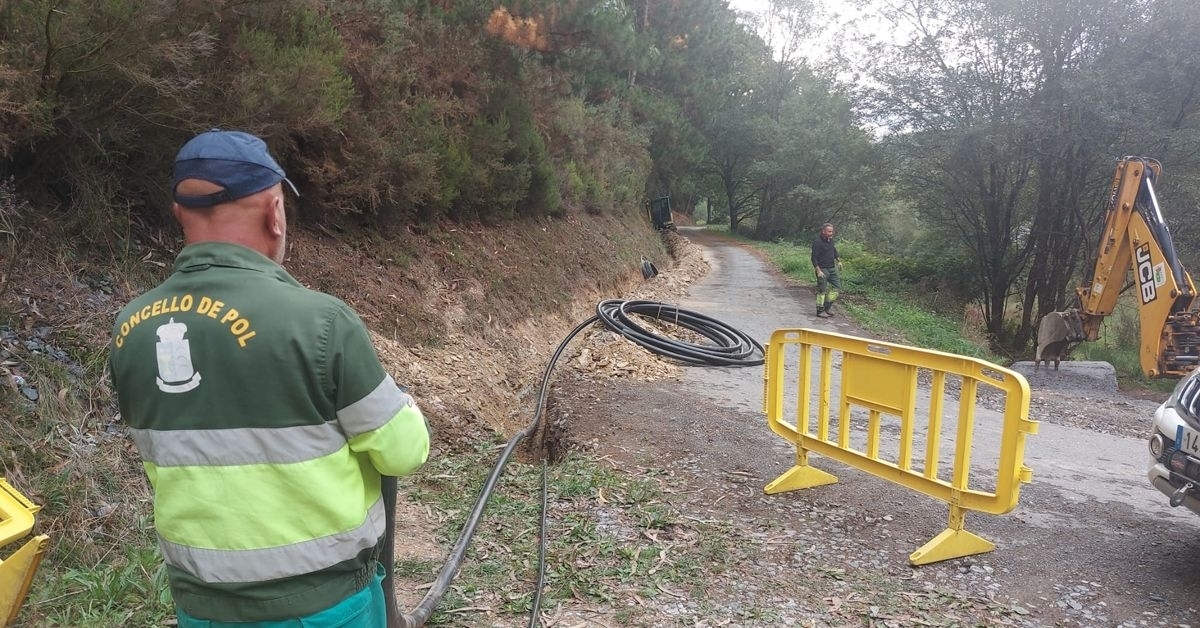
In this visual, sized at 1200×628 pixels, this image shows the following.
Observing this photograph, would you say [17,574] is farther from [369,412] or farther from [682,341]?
[682,341]

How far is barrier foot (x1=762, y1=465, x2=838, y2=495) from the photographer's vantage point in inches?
208

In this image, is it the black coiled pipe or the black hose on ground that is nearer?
the black hose on ground

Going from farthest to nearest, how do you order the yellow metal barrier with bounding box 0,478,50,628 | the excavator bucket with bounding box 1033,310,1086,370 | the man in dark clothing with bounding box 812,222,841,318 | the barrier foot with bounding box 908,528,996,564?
the man in dark clothing with bounding box 812,222,841,318 → the excavator bucket with bounding box 1033,310,1086,370 → the barrier foot with bounding box 908,528,996,564 → the yellow metal barrier with bounding box 0,478,50,628

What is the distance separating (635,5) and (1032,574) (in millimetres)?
26060

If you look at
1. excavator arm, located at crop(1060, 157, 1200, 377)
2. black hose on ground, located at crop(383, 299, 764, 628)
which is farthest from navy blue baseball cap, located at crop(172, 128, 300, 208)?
excavator arm, located at crop(1060, 157, 1200, 377)

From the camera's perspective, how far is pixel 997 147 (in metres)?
16.4

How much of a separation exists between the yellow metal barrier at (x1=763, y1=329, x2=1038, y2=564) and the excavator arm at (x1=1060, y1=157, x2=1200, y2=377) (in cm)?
648

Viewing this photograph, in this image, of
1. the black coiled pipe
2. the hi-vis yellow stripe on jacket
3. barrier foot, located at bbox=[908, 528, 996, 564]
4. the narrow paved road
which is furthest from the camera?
the black coiled pipe

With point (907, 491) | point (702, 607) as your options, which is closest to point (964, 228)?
point (907, 491)

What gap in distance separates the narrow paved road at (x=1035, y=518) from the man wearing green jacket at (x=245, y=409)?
3.51 meters

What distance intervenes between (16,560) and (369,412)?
4.84 feet

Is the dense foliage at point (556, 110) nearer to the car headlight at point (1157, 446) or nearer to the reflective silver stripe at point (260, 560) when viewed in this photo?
the reflective silver stripe at point (260, 560)

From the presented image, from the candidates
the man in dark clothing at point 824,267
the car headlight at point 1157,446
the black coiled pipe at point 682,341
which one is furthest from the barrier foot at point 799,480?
the man in dark clothing at point 824,267

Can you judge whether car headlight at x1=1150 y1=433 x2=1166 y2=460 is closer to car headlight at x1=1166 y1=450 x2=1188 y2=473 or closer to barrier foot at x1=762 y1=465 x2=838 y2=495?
car headlight at x1=1166 y1=450 x2=1188 y2=473
